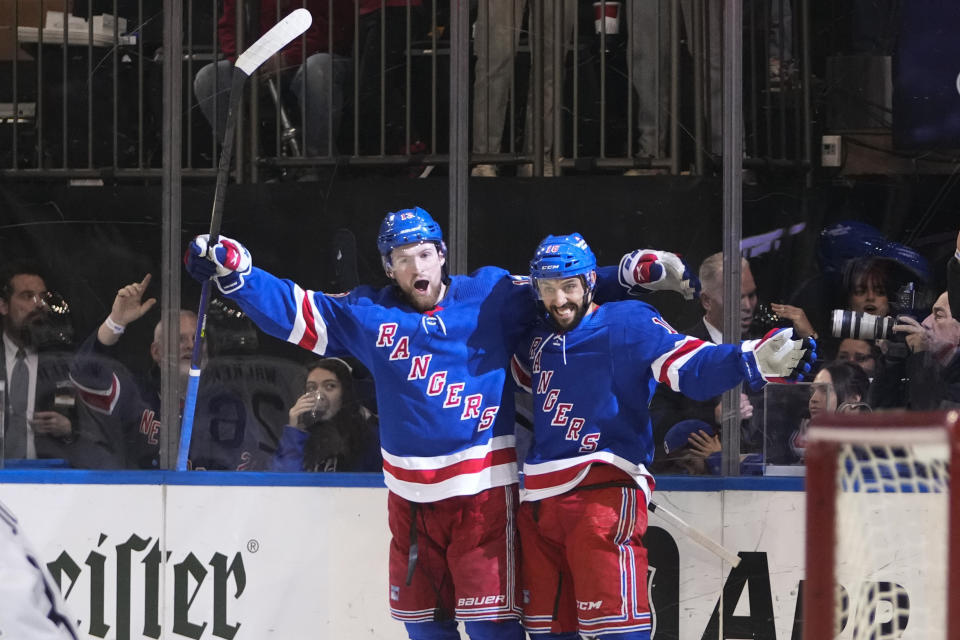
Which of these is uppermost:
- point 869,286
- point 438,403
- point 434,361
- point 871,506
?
point 869,286

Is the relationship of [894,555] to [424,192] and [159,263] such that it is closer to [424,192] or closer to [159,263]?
[424,192]

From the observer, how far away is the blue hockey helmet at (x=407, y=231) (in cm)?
395

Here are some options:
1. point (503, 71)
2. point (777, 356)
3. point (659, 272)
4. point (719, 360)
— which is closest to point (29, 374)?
point (503, 71)

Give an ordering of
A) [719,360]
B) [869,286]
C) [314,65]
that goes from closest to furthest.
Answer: [719,360] < [869,286] < [314,65]

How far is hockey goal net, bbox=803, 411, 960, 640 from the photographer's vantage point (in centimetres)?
221

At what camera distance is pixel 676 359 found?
3807mm

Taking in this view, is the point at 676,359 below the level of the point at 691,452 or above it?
above

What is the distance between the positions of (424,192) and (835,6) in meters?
1.39

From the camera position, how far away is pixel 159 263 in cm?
468

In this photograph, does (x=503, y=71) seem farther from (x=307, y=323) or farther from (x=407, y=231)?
(x=307, y=323)

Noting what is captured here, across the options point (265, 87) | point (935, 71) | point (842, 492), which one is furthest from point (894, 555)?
point (265, 87)

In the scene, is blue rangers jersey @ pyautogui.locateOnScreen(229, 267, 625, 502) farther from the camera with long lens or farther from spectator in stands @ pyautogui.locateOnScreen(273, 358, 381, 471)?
the camera with long lens

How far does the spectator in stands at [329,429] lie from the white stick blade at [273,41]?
3.45 ft

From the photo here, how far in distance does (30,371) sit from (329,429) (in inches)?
41.2
